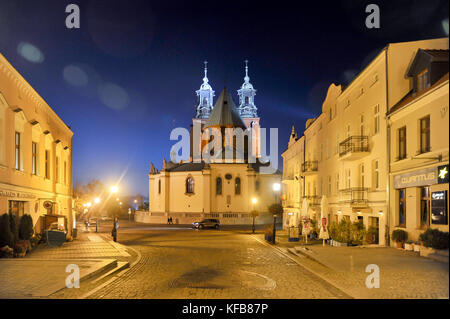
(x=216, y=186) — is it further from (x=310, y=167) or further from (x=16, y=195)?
(x=16, y=195)

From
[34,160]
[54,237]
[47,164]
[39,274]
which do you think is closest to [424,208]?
[39,274]

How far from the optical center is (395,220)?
19.0 meters

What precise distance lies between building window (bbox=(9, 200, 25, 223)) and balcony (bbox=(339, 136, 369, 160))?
16.5 metres

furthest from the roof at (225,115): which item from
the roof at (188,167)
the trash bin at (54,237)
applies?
the trash bin at (54,237)

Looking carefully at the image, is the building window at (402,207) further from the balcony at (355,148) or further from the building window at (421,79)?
the building window at (421,79)

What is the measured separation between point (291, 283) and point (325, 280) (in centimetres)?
110

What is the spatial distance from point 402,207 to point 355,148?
4.72 metres

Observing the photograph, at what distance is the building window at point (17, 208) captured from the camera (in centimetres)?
1989

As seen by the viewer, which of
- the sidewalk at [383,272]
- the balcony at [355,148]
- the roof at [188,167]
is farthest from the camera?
the roof at [188,167]

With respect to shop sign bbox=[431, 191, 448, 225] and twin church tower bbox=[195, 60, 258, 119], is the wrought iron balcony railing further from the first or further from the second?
twin church tower bbox=[195, 60, 258, 119]

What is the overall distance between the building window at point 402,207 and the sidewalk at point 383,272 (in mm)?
1316

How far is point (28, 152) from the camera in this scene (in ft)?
73.0

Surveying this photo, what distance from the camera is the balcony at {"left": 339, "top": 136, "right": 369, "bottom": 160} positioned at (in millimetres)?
22234
